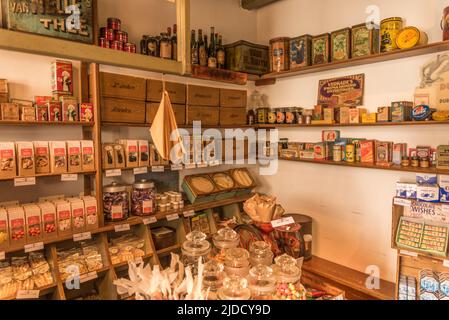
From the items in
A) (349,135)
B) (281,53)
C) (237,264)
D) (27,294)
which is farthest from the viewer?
(281,53)

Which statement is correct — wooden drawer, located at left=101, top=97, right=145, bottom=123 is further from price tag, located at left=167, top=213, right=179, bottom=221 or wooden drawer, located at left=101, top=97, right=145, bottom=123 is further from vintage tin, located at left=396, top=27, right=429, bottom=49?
vintage tin, located at left=396, top=27, right=429, bottom=49

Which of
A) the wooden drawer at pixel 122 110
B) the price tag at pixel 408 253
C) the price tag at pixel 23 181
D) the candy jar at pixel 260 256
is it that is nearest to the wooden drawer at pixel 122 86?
the wooden drawer at pixel 122 110

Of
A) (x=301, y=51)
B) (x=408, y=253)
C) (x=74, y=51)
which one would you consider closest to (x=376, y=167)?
(x=408, y=253)

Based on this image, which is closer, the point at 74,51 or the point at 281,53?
the point at 74,51

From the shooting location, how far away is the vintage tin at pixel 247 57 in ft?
11.1

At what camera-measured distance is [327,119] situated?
3.08 metres

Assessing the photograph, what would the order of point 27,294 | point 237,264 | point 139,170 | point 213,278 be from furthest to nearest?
point 139,170 < point 27,294 < point 237,264 < point 213,278

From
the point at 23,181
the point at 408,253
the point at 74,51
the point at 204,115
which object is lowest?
the point at 408,253

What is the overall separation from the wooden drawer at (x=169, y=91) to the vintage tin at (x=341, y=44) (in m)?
1.46

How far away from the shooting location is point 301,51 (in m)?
3.22

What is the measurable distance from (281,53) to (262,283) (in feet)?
8.77

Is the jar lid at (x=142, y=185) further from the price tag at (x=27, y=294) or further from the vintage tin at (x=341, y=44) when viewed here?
the vintage tin at (x=341, y=44)

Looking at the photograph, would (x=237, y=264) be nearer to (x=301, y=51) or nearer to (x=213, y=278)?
(x=213, y=278)
